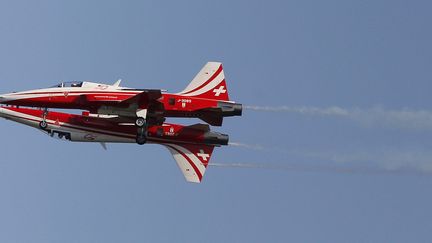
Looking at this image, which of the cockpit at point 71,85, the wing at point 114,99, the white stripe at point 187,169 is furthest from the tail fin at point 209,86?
A: the cockpit at point 71,85

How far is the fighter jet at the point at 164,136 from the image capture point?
66562mm

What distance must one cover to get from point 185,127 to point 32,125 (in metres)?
10.2

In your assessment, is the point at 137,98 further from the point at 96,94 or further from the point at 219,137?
the point at 219,137

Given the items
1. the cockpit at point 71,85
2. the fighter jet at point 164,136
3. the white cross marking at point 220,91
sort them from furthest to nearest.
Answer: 1. the fighter jet at point 164,136
2. the white cross marking at point 220,91
3. the cockpit at point 71,85

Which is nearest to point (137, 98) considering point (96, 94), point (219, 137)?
point (96, 94)

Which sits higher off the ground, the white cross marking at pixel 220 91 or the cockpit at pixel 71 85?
the white cross marking at pixel 220 91

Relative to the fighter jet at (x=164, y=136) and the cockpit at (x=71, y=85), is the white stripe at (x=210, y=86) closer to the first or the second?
the fighter jet at (x=164, y=136)

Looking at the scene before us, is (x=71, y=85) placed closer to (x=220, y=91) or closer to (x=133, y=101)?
(x=133, y=101)

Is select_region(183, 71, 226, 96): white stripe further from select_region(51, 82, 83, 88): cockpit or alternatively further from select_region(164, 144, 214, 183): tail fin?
select_region(51, 82, 83, 88): cockpit

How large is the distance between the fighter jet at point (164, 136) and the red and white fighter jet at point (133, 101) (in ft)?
6.60

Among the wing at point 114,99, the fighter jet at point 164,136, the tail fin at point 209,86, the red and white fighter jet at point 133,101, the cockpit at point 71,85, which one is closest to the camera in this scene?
the wing at point 114,99

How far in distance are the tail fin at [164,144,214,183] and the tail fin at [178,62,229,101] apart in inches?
159

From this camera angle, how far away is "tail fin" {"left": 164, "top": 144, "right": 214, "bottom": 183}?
219ft

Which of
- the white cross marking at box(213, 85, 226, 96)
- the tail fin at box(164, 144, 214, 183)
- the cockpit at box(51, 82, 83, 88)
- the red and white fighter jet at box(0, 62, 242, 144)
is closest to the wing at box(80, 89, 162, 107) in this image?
the red and white fighter jet at box(0, 62, 242, 144)
